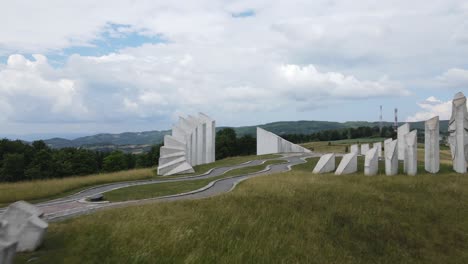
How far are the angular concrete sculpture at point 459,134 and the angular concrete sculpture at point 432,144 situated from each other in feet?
3.92

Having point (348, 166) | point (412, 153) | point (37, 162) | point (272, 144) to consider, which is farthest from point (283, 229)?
point (37, 162)

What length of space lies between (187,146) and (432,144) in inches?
757

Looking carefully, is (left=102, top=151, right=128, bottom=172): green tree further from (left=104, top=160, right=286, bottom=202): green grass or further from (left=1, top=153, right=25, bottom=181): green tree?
(left=104, top=160, right=286, bottom=202): green grass

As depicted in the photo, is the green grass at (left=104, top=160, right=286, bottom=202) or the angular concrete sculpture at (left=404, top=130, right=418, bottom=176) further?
the angular concrete sculpture at (left=404, top=130, right=418, bottom=176)

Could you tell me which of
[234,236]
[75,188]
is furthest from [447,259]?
[75,188]

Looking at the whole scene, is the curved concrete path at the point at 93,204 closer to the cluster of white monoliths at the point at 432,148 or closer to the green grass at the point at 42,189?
the green grass at the point at 42,189

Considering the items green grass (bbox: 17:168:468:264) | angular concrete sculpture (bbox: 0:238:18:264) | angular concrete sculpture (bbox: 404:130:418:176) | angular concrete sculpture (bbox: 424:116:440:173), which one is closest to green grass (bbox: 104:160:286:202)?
green grass (bbox: 17:168:468:264)

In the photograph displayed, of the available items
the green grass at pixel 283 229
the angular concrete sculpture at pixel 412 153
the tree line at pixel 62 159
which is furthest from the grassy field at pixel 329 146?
the green grass at pixel 283 229

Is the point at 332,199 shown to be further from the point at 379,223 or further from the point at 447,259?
the point at 447,259

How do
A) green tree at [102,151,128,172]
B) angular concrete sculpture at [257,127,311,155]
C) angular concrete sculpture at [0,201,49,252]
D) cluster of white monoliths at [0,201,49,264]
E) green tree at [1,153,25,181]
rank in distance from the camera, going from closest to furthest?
cluster of white monoliths at [0,201,49,264]
angular concrete sculpture at [0,201,49,252]
green tree at [1,153,25,181]
angular concrete sculpture at [257,127,311,155]
green tree at [102,151,128,172]

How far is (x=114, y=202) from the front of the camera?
16.9 metres

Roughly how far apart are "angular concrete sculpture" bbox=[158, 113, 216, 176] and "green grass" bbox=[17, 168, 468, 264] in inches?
460

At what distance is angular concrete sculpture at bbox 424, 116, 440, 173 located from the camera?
2320 cm

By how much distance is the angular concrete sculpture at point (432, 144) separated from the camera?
23203 millimetres
